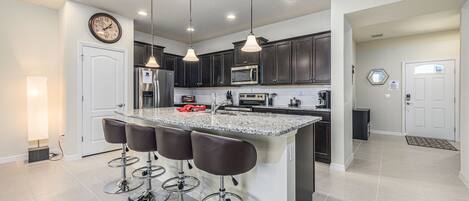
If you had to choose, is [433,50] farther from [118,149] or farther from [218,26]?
[118,149]

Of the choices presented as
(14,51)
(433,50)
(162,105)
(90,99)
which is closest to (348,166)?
(162,105)

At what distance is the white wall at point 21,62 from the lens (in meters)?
3.68

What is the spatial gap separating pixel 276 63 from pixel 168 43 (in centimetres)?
338

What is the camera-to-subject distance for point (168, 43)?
6.19m

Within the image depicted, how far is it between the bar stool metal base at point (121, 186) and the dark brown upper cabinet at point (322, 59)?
333cm

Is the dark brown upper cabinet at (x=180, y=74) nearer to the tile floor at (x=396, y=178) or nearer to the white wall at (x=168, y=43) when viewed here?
the white wall at (x=168, y=43)

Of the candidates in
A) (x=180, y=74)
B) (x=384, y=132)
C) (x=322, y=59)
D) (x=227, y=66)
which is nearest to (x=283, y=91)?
(x=322, y=59)

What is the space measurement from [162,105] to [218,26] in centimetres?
230

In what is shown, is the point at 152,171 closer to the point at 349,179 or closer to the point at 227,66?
the point at 349,179

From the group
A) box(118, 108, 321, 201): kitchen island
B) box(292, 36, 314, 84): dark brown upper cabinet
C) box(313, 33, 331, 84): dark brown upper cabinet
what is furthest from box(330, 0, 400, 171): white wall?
box(118, 108, 321, 201): kitchen island

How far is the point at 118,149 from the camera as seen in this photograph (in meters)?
4.47

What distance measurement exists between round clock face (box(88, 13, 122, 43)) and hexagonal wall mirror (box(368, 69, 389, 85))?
6553 millimetres

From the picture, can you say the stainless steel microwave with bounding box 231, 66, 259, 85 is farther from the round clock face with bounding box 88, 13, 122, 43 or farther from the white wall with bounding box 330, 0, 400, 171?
the round clock face with bounding box 88, 13, 122, 43

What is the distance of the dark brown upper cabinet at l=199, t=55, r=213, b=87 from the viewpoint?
5.82m
